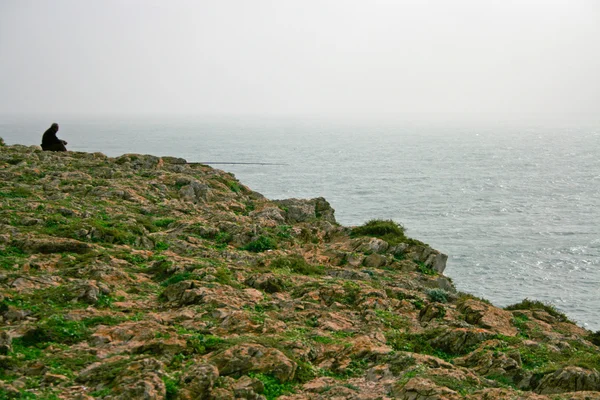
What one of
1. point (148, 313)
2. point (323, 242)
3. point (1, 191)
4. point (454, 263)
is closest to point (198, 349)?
point (148, 313)

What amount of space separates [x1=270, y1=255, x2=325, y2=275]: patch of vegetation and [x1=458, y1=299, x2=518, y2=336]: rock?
4651 mm

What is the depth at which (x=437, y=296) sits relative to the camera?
18109mm

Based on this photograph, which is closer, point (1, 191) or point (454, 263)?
point (1, 191)

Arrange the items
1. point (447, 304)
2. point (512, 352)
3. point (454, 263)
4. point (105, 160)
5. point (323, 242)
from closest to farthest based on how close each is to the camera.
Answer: point (512, 352)
point (447, 304)
point (323, 242)
point (105, 160)
point (454, 263)

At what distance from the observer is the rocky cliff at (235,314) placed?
10.2 meters

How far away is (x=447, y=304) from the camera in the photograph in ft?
57.5

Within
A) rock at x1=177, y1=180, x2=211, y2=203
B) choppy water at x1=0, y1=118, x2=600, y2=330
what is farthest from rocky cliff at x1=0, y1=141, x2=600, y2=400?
choppy water at x1=0, y1=118, x2=600, y2=330

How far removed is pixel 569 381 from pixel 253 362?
20.0 ft

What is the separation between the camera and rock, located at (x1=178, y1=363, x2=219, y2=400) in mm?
9539

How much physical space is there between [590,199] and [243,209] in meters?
67.0

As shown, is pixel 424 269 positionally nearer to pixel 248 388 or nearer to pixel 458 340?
pixel 458 340

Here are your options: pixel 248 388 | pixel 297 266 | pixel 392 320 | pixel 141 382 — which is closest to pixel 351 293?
pixel 392 320

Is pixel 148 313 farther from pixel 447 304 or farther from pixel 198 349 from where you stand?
pixel 447 304

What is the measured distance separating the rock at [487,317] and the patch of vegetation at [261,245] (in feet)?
23.0
